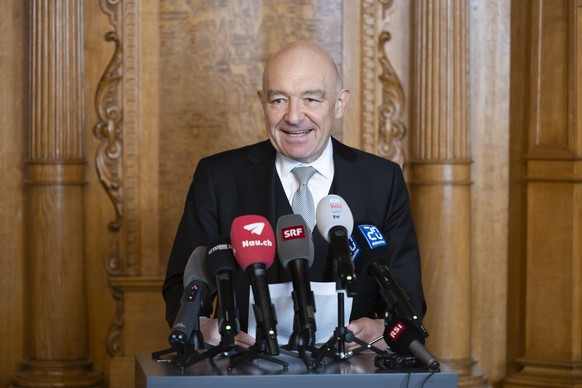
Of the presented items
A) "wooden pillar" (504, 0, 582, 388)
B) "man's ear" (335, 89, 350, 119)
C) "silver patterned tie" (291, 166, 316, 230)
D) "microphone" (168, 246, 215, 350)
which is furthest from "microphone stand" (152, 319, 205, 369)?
"wooden pillar" (504, 0, 582, 388)

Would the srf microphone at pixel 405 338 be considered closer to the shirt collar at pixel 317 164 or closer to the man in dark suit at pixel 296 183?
the man in dark suit at pixel 296 183

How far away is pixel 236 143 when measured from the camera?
518 cm

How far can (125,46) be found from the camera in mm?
5141

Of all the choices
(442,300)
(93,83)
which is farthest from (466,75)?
(93,83)

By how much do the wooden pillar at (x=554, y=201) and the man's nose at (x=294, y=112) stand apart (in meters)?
2.29

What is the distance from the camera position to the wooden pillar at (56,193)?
5023 mm

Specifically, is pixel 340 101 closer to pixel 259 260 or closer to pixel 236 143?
pixel 259 260

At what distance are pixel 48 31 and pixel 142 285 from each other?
4.07ft

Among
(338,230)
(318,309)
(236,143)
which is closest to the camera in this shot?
(338,230)

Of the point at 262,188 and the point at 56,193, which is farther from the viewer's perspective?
the point at 56,193

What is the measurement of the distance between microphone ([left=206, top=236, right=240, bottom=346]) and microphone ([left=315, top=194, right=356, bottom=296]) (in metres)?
0.23

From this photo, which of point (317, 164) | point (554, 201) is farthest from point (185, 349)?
point (554, 201)

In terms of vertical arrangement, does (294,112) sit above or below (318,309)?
above

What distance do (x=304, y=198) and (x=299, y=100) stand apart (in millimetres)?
288
